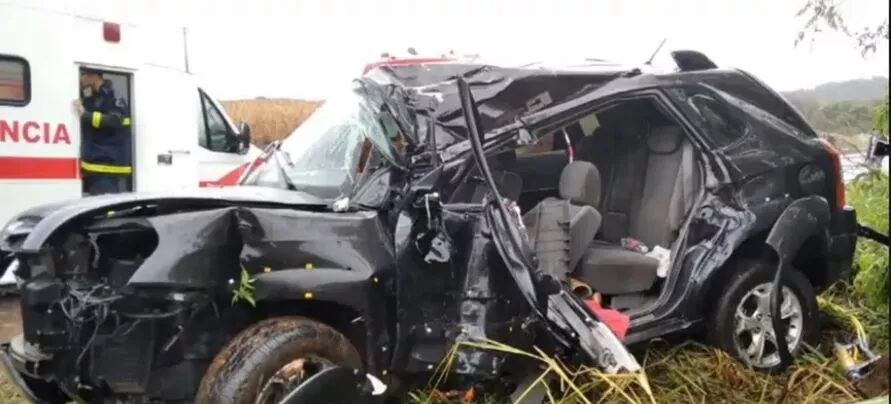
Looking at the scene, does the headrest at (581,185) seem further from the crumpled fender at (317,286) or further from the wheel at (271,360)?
the wheel at (271,360)

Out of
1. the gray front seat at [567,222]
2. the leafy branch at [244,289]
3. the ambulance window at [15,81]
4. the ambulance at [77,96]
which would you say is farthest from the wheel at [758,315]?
the ambulance window at [15,81]

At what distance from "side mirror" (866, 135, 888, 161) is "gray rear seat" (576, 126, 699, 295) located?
912 mm

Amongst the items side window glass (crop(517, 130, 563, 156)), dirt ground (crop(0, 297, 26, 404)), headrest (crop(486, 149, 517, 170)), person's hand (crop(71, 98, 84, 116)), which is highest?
person's hand (crop(71, 98, 84, 116))

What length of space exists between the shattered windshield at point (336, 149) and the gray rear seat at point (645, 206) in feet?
4.33

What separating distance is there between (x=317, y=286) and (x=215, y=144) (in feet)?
19.6

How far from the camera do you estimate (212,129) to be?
30.4 ft

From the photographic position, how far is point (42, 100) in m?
7.54

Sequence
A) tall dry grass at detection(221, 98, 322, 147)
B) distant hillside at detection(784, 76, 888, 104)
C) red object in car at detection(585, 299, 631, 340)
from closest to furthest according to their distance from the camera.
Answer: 1. distant hillside at detection(784, 76, 888, 104)
2. red object in car at detection(585, 299, 631, 340)
3. tall dry grass at detection(221, 98, 322, 147)

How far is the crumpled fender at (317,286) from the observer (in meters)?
3.51

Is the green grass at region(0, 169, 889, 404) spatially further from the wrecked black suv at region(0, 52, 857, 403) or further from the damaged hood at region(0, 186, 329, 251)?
the damaged hood at region(0, 186, 329, 251)

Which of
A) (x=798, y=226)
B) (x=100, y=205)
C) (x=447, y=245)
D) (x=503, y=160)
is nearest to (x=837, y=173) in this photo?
(x=798, y=226)

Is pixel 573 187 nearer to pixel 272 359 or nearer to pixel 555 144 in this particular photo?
pixel 555 144

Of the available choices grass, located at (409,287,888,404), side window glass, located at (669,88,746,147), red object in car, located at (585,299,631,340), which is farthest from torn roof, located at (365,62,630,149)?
Answer: grass, located at (409,287,888,404)

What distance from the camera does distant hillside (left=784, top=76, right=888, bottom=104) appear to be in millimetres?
3750
